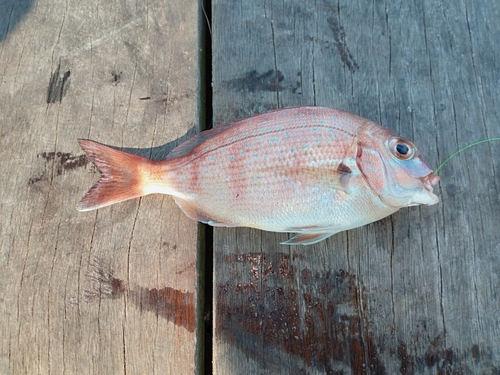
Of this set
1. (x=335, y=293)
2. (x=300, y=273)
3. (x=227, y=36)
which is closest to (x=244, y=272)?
(x=300, y=273)

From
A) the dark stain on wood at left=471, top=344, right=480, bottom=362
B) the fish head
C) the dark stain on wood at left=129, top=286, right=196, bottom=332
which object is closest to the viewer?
the fish head

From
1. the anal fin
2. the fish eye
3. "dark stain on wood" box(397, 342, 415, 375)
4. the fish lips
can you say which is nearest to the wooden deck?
"dark stain on wood" box(397, 342, 415, 375)

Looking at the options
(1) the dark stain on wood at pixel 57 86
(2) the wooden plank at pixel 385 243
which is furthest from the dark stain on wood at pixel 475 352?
(1) the dark stain on wood at pixel 57 86

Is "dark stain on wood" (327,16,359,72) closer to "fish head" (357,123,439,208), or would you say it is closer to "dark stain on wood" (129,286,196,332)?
"fish head" (357,123,439,208)

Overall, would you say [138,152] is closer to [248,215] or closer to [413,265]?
[248,215]

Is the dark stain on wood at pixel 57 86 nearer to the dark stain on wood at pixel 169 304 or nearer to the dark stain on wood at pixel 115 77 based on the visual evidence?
the dark stain on wood at pixel 115 77

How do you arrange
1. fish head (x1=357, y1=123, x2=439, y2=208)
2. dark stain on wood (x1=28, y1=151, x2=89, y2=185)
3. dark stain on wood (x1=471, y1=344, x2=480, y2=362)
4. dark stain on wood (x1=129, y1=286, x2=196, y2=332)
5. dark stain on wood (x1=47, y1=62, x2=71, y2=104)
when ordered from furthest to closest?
dark stain on wood (x1=47, y1=62, x2=71, y2=104), dark stain on wood (x1=28, y1=151, x2=89, y2=185), dark stain on wood (x1=129, y1=286, x2=196, y2=332), dark stain on wood (x1=471, y1=344, x2=480, y2=362), fish head (x1=357, y1=123, x2=439, y2=208)

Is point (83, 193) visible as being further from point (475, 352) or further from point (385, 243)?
point (475, 352)
